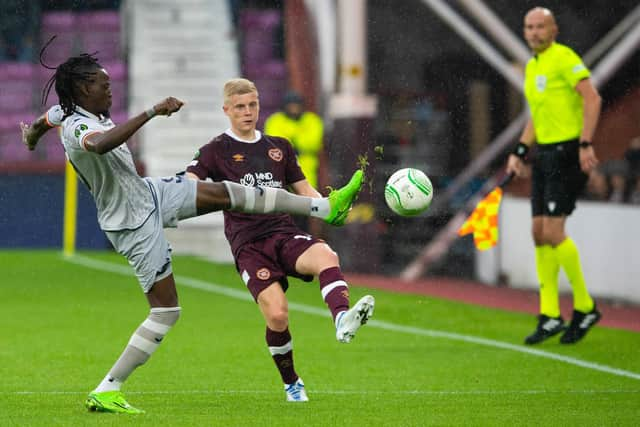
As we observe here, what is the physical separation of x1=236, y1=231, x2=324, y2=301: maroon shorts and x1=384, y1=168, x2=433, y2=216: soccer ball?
1.47 ft

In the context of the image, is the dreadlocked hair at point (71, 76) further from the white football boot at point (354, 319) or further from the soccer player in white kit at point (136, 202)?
the white football boot at point (354, 319)

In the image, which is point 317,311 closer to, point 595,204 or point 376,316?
point 376,316

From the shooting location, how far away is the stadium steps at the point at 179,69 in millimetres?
23219

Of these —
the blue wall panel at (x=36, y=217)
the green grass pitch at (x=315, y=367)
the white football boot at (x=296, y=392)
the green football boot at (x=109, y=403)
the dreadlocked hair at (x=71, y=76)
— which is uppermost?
the dreadlocked hair at (x=71, y=76)

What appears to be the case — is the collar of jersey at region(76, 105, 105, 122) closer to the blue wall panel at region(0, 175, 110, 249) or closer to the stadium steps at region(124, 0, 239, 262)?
the blue wall panel at region(0, 175, 110, 249)

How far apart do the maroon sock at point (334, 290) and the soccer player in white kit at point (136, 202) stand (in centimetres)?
31

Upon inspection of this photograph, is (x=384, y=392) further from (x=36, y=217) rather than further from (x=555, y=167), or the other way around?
(x=36, y=217)

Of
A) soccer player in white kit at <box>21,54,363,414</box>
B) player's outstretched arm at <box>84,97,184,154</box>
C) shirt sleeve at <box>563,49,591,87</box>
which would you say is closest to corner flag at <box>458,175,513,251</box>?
shirt sleeve at <box>563,49,591,87</box>

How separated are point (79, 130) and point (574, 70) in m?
4.55

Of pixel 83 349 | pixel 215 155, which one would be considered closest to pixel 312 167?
pixel 83 349

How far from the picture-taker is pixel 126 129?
259 inches

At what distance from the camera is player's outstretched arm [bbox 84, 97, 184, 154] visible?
656cm

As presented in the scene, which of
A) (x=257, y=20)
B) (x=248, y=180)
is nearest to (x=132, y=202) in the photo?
(x=248, y=180)

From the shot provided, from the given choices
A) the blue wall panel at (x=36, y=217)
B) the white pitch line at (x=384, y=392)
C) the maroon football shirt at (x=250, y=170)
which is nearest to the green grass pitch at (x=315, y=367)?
the white pitch line at (x=384, y=392)
